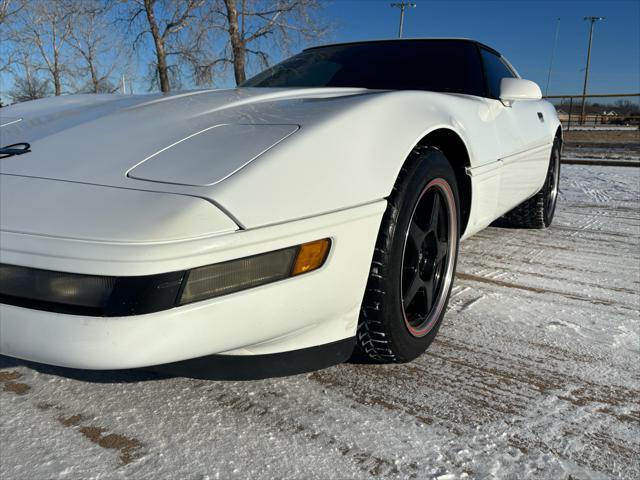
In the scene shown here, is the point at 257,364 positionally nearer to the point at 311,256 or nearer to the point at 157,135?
the point at 311,256

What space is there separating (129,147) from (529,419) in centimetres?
135

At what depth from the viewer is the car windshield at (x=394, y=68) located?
258 centimetres

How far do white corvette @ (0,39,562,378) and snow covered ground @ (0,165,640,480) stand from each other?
0.53 feet

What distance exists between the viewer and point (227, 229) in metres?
1.17

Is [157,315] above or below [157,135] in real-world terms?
below

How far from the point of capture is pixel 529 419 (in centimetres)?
146

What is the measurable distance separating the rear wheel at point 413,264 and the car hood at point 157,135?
37 centimetres

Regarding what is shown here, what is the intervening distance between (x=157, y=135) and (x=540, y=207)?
10.1 feet

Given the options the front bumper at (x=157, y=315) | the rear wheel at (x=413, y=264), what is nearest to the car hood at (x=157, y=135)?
the front bumper at (x=157, y=315)

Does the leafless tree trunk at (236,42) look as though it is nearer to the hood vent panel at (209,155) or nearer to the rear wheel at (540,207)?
the rear wheel at (540,207)

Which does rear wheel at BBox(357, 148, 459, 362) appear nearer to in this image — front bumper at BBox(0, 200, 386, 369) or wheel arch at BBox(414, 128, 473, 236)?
wheel arch at BBox(414, 128, 473, 236)

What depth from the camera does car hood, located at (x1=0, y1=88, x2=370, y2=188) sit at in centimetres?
131

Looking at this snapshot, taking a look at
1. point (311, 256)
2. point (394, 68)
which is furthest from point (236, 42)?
point (311, 256)

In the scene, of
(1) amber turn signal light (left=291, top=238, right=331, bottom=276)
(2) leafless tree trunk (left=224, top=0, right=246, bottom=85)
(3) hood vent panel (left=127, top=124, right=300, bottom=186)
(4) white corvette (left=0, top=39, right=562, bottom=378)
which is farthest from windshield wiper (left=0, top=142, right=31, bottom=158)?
(2) leafless tree trunk (left=224, top=0, right=246, bottom=85)
